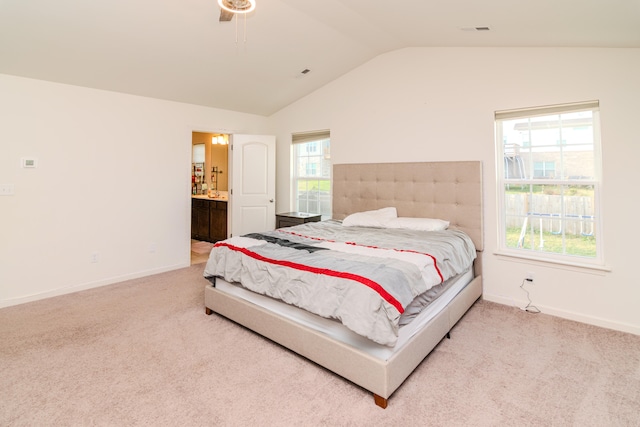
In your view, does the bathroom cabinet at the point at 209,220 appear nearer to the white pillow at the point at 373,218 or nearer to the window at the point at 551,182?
the white pillow at the point at 373,218

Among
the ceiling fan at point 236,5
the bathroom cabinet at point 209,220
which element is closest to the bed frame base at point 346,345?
the ceiling fan at point 236,5

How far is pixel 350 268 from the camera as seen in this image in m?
2.02

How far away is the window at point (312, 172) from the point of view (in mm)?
4922

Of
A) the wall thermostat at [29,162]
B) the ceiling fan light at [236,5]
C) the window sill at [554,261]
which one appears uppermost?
the ceiling fan light at [236,5]

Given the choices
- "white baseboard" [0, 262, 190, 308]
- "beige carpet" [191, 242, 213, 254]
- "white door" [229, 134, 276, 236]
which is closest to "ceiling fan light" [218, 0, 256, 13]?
"white door" [229, 134, 276, 236]

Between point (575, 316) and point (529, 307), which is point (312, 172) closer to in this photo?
point (529, 307)

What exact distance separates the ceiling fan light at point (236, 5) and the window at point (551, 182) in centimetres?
267

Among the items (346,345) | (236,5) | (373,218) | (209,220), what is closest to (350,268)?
(346,345)

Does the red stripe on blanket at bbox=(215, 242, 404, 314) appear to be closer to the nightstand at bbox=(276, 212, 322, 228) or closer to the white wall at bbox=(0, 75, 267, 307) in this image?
the nightstand at bbox=(276, 212, 322, 228)

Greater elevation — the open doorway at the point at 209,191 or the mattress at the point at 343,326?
the open doorway at the point at 209,191

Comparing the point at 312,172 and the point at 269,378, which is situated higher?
the point at 312,172

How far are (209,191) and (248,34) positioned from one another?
161 inches

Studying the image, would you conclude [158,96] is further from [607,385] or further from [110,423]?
[607,385]

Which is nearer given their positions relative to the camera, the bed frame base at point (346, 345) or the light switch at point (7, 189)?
the bed frame base at point (346, 345)
